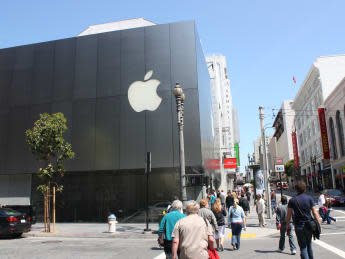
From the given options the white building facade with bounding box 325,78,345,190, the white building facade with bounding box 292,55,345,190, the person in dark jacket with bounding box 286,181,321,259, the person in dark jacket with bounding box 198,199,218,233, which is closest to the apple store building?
the person in dark jacket with bounding box 198,199,218,233

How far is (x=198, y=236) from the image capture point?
4.59 m

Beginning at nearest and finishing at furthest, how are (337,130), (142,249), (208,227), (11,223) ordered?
(208,227)
(142,249)
(11,223)
(337,130)

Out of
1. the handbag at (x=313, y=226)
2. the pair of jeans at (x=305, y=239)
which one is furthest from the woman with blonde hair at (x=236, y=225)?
the handbag at (x=313, y=226)

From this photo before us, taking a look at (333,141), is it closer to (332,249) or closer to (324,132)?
(324,132)

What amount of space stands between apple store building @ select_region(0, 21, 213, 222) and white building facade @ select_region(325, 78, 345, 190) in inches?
1181

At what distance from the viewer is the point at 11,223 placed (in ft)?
46.8

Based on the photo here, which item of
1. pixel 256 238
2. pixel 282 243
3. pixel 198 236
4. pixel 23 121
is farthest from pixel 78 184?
pixel 198 236

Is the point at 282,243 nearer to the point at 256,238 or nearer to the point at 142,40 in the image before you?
the point at 256,238

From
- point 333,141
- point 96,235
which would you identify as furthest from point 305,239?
point 333,141

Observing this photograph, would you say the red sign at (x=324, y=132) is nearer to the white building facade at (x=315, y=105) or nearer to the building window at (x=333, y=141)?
the building window at (x=333, y=141)

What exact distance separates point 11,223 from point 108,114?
9.01 meters

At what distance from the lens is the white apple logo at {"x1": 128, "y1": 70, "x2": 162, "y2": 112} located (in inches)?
811

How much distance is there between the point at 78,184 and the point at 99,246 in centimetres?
988

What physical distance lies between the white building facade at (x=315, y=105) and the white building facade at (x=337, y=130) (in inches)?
170
